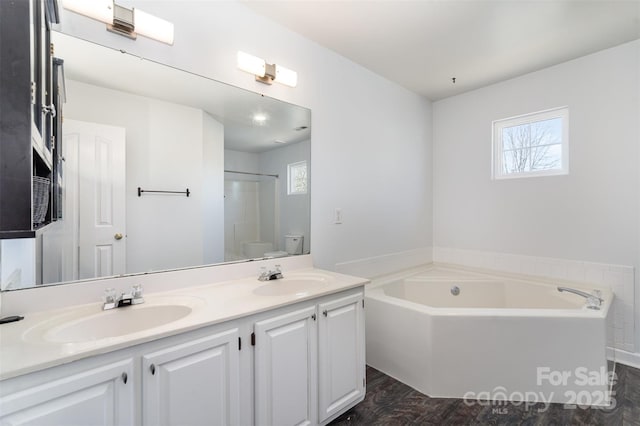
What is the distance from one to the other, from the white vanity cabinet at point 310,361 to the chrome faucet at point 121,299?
1.86 ft

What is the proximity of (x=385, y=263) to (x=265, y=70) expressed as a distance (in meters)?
2.02

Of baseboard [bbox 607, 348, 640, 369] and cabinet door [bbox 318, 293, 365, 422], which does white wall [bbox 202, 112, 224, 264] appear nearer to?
cabinet door [bbox 318, 293, 365, 422]

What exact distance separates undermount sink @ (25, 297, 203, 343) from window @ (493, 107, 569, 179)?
3.13 meters

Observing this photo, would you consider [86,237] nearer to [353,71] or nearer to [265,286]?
[265,286]

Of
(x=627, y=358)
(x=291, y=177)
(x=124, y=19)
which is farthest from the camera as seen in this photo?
(x=627, y=358)

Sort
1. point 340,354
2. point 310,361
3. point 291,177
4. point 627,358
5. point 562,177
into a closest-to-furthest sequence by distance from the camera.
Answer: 1. point 310,361
2. point 340,354
3. point 291,177
4. point 627,358
5. point 562,177

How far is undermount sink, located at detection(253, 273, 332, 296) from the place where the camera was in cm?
177

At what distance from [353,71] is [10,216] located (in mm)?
2492

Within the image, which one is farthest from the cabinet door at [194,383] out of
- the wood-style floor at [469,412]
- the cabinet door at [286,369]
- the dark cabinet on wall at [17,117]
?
the wood-style floor at [469,412]

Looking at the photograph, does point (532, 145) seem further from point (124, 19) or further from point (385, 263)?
point (124, 19)

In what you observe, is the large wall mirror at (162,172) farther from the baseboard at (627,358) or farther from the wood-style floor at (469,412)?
the baseboard at (627,358)

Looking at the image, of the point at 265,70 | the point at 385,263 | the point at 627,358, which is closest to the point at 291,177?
the point at 265,70

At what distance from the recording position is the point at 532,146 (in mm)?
2812

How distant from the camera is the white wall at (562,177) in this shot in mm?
2283
